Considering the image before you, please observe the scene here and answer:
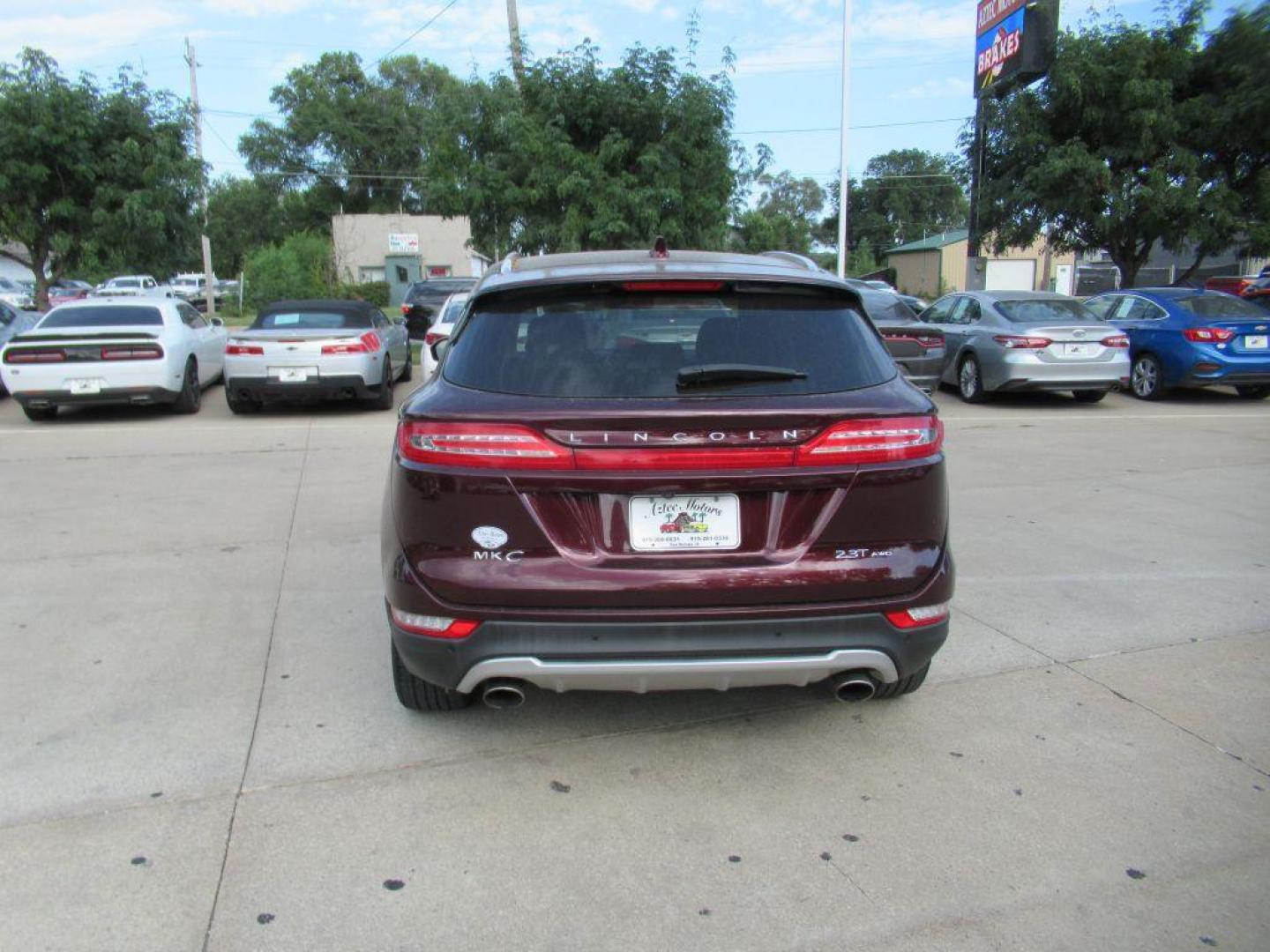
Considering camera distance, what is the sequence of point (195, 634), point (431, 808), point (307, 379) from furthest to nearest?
point (307, 379) < point (195, 634) < point (431, 808)

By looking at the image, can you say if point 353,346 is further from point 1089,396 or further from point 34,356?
point 1089,396

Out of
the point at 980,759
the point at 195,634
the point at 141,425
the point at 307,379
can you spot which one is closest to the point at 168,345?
the point at 141,425

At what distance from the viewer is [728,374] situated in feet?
10.1

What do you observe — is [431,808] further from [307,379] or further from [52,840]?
[307,379]

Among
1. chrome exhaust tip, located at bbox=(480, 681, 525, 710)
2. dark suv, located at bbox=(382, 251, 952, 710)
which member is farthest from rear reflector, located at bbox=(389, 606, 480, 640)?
chrome exhaust tip, located at bbox=(480, 681, 525, 710)

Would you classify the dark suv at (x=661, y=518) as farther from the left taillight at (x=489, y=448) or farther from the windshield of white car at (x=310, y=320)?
the windshield of white car at (x=310, y=320)

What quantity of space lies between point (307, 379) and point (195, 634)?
6998mm

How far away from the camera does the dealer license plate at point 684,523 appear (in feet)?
9.79

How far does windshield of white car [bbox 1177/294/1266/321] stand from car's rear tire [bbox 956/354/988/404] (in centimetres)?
279

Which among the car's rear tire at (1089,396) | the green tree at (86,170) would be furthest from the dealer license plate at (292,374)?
the car's rear tire at (1089,396)

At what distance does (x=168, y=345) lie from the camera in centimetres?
1124

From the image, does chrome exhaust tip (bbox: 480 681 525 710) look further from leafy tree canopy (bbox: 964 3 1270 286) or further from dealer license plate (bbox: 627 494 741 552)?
leafy tree canopy (bbox: 964 3 1270 286)

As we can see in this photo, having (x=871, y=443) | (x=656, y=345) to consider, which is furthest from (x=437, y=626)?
(x=871, y=443)

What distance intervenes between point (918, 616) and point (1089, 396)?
11.5 metres
